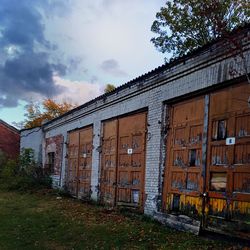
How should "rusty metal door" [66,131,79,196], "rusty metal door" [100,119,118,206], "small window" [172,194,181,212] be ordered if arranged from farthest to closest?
"rusty metal door" [66,131,79,196], "rusty metal door" [100,119,118,206], "small window" [172,194,181,212]

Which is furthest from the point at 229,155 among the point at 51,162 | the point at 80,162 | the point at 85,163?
the point at 51,162

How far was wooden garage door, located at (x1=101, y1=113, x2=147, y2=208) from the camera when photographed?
38.5ft

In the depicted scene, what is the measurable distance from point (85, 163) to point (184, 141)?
7679 millimetres

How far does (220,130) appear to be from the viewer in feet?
27.2

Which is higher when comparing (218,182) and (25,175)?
(218,182)

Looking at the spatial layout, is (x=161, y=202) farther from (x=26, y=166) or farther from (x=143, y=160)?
(x=26, y=166)

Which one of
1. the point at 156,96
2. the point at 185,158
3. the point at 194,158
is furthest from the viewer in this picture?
the point at 156,96

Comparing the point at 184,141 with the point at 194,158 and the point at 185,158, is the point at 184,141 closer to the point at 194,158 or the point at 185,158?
the point at 185,158

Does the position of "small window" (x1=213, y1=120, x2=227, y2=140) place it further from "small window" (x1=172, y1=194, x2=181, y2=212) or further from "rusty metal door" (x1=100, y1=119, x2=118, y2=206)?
"rusty metal door" (x1=100, y1=119, x2=118, y2=206)

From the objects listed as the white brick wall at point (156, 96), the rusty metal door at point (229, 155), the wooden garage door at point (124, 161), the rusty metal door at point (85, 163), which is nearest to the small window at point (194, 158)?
the rusty metal door at point (229, 155)

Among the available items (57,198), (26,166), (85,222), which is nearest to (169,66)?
(85,222)

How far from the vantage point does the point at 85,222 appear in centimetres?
1043

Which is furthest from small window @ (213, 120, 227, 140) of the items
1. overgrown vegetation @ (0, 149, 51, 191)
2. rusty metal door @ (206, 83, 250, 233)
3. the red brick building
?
the red brick building

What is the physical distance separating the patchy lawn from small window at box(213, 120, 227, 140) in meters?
2.09
